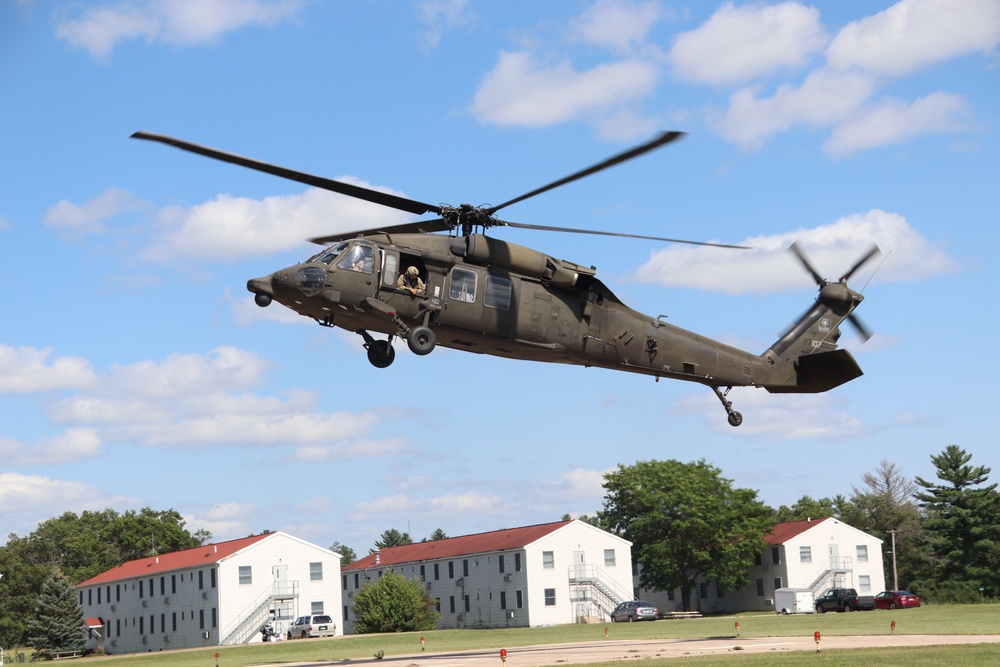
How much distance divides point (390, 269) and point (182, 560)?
66.7 metres

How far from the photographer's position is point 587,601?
79.3m

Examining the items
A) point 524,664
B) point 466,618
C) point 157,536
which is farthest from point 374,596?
point 157,536

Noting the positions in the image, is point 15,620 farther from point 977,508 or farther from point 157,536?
point 977,508

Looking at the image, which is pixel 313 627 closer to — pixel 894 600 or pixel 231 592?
pixel 231 592

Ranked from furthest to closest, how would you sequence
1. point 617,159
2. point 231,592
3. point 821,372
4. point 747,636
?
point 231,592
point 747,636
point 821,372
point 617,159

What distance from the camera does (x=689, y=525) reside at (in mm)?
80750

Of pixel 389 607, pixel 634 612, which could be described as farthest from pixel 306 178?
pixel 634 612

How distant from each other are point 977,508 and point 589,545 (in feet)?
101

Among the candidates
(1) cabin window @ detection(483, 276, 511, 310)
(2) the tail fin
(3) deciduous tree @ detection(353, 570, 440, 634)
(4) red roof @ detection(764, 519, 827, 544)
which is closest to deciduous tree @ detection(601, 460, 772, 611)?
(4) red roof @ detection(764, 519, 827, 544)

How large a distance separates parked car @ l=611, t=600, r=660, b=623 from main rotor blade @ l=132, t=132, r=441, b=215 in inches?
2023

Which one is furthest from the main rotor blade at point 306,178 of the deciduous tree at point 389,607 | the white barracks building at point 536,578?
the white barracks building at point 536,578

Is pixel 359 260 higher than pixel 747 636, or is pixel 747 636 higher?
pixel 359 260

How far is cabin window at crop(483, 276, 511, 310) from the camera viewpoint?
25.8 m

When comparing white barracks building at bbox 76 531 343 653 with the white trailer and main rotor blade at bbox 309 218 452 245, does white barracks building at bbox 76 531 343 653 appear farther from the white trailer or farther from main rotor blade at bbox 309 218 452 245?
main rotor blade at bbox 309 218 452 245
